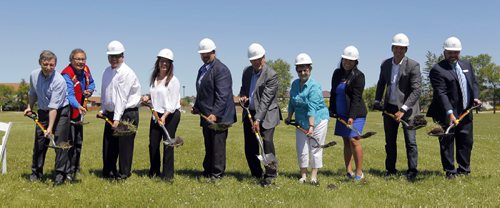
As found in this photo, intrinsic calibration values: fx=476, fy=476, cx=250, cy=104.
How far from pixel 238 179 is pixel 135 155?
17.0 feet

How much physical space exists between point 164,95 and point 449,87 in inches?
208

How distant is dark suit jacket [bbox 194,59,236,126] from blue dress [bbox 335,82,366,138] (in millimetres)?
1954

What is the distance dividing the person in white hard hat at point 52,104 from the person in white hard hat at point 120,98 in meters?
0.66

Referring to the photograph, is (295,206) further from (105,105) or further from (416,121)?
(105,105)

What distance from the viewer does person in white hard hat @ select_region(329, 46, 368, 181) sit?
27.9 ft

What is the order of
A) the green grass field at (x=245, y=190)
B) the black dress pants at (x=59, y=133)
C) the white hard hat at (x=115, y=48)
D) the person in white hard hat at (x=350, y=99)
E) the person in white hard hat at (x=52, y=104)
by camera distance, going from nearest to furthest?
the green grass field at (x=245, y=190)
the person in white hard hat at (x=52, y=104)
the black dress pants at (x=59, y=133)
the white hard hat at (x=115, y=48)
the person in white hard hat at (x=350, y=99)

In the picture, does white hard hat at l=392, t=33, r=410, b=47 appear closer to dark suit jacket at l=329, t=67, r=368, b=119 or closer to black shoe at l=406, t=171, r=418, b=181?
dark suit jacket at l=329, t=67, r=368, b=119

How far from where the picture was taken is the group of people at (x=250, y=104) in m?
8.21

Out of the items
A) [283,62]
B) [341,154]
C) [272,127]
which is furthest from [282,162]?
[283,62]

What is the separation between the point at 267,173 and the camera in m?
8.39

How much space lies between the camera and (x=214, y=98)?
8586mm

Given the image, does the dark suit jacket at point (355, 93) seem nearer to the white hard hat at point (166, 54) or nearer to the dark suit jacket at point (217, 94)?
the dark suit jacket at point (217, 94)

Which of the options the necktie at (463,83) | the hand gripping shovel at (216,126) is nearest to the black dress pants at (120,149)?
the hand gripping shovel at (216,126)

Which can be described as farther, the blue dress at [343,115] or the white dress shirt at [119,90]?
the blue dress at [343,115]
